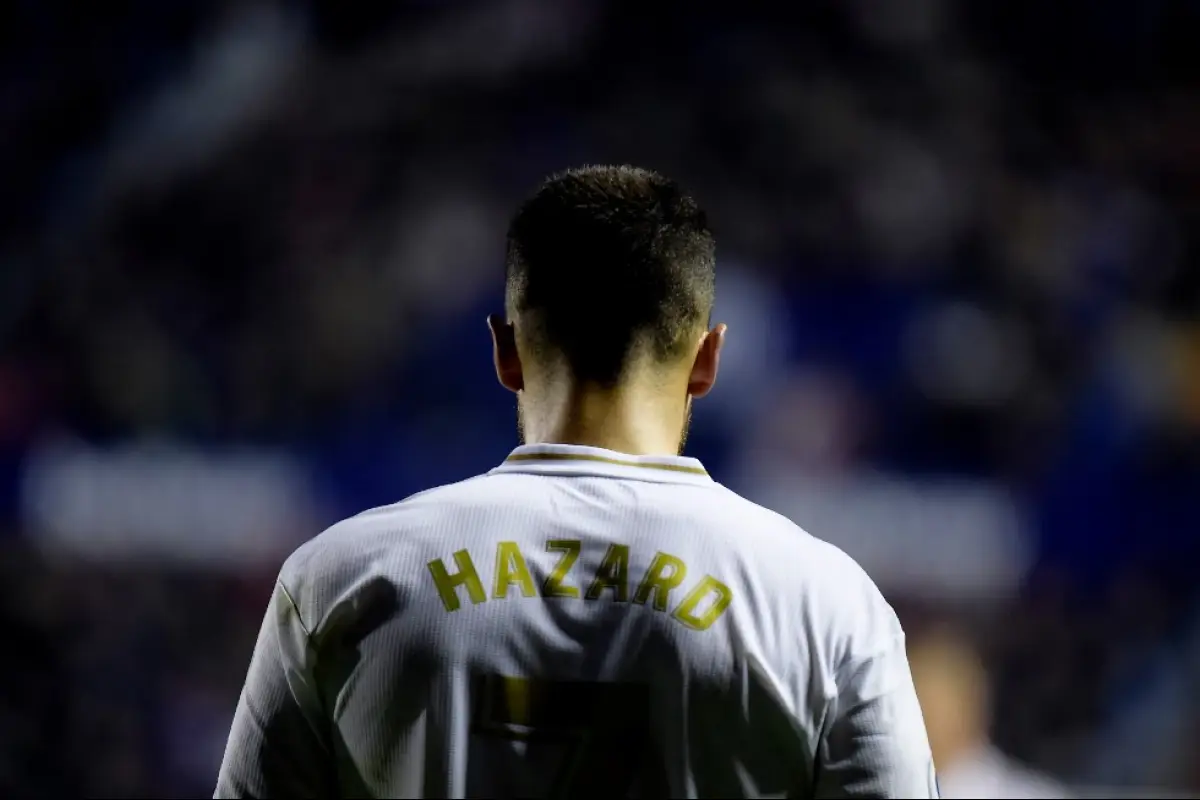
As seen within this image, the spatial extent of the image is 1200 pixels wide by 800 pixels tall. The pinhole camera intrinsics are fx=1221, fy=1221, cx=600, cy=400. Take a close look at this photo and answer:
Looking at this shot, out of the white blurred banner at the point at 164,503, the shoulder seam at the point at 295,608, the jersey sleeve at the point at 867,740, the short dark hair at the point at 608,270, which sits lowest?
the white blurred banner at the point at 164,503

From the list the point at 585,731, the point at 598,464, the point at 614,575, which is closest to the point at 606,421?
the point at 598,464

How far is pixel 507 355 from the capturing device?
112 cm

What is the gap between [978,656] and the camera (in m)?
4.01

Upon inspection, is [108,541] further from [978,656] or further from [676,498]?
[676,498]

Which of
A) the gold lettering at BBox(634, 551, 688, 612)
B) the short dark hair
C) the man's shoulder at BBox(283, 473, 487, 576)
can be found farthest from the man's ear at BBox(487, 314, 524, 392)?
the gold lettering at BBox(634, 551, 688, 612)

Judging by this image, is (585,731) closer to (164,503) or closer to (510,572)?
(510,572)

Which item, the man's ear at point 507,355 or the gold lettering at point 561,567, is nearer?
the gold lettering at point 561,567

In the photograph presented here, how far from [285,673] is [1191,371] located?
4006mm

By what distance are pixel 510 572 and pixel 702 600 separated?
0.16 meters

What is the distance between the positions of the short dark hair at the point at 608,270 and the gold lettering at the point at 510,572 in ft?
0.56

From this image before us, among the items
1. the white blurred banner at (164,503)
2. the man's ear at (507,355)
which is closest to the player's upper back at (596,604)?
the man's ear at (507,355)

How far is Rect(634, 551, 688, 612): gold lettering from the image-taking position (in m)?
0.98

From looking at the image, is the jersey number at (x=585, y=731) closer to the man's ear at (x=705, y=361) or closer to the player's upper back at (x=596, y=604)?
the player's upper back at (x=596, y=604)

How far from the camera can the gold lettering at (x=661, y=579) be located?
3.21 feet
